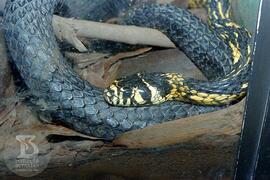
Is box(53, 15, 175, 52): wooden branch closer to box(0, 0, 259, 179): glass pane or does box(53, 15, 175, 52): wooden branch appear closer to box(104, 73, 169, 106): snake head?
box(0, 0, 259, 179): glass pane

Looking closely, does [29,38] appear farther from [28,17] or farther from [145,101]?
[145,101]

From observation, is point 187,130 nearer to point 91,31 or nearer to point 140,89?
point 140,89

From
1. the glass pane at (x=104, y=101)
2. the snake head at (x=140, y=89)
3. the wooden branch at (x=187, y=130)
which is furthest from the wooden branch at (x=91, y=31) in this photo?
the wooden branch at (x=187, y=130)

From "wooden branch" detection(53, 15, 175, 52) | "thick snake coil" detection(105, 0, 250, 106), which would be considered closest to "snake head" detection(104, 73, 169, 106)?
"thick snake coil" detection(105, 0, 250, 106)

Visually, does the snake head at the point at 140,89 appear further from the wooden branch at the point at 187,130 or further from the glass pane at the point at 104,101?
the wooden branch at the point at 187,130

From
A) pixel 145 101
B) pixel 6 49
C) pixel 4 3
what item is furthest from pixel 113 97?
pixel 4 3
